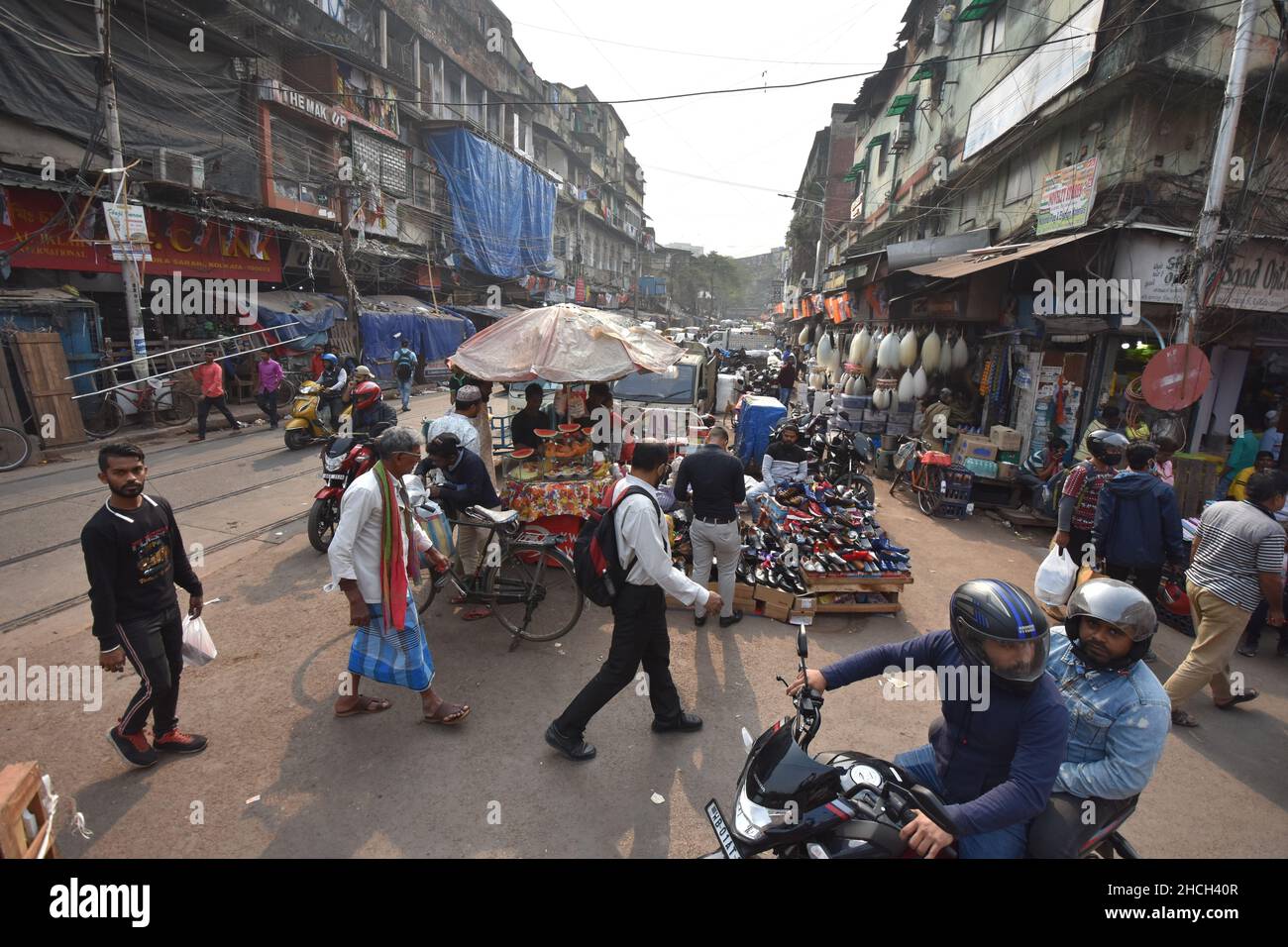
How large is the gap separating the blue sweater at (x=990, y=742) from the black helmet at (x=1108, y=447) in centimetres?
417

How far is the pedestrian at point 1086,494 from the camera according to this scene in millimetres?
5465

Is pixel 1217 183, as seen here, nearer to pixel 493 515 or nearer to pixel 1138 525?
pixel 1138 525

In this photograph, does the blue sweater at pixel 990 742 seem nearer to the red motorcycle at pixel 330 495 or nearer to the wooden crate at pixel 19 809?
the wooden crate at pixel 19 809

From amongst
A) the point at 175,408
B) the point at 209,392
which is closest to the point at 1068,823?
the point at 209,392

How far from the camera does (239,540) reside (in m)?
7.22

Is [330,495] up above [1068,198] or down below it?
below

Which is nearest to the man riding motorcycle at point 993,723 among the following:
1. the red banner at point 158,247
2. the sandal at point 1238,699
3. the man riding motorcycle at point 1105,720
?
the man riding motorcycle at point 1105,720

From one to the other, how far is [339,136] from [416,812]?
24.4 metres

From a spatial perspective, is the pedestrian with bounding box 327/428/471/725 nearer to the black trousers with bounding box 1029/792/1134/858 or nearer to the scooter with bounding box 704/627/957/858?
Answer: the scooter with bounding box 704/627/957/858

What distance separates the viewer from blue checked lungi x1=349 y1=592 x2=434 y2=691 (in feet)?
12.6

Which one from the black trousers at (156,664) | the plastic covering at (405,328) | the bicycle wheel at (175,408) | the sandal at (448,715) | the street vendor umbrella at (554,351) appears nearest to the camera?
the black trousers at (156,664)

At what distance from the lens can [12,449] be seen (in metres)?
9.96

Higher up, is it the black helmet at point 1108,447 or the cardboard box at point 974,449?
the black helmet at point 1108,447

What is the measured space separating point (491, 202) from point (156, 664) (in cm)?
3031
